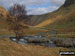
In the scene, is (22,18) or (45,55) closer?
(45,55)

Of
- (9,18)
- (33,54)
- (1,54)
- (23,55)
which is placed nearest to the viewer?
(1,54)

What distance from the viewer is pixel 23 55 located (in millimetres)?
17656

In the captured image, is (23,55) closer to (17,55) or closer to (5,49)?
(17,55)

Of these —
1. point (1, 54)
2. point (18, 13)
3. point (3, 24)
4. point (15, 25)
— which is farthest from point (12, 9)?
point (3, 24)

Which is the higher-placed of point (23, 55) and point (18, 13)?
point (18, 13)

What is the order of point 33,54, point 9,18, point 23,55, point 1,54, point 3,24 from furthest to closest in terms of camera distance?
point 3,24
point 9,18
point 33,54
point 23,55
point 1,54

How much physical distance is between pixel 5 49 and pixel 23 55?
2263 millimetres

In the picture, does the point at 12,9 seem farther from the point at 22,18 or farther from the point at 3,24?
the point at 3,24

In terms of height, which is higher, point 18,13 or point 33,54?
point 18,13

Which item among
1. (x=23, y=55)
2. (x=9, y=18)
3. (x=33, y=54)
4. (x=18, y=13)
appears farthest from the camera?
(x=9, y=18)

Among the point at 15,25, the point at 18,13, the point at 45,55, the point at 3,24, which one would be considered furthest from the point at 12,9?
the point at 3,24

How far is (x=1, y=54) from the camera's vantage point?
1616cm

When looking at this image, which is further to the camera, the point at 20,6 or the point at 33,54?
the point at 20,6

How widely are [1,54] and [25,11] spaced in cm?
2547
